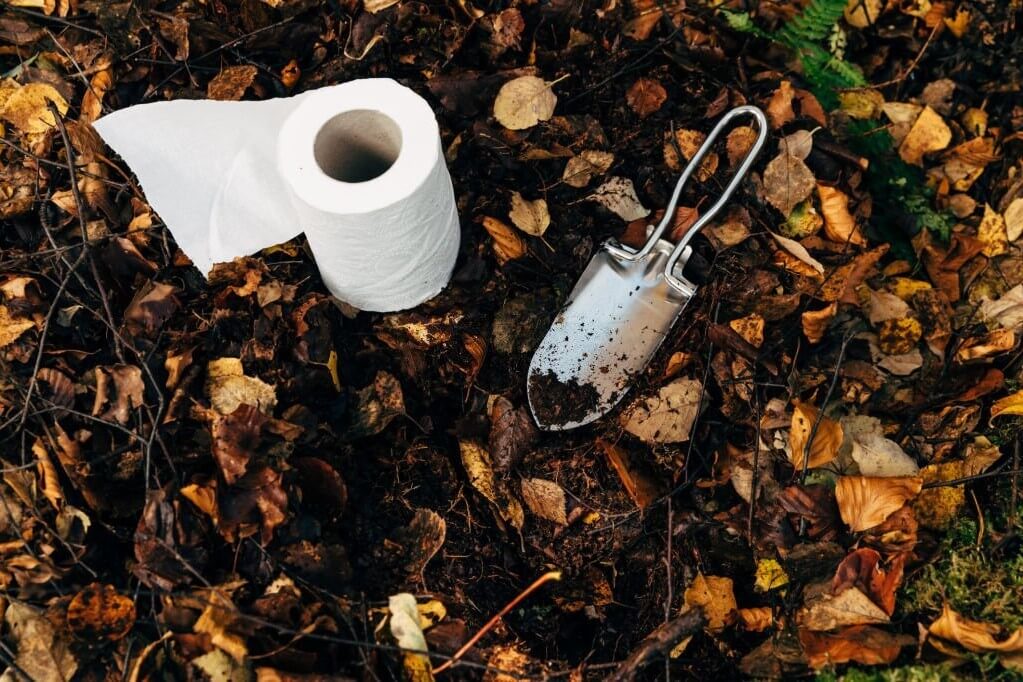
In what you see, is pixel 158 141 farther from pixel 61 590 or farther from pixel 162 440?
pixel 61 590

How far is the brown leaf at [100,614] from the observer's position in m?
1.34

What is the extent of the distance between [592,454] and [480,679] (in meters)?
Answer: 0.49

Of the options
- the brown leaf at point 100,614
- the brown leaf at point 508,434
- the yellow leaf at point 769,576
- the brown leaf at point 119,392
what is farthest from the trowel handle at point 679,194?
the brown leaf at point 100,614

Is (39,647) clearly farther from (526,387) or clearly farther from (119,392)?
(526,387)

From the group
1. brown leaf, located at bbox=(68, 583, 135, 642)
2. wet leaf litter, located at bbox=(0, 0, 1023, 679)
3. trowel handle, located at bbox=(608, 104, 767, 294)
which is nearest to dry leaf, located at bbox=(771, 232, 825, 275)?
wet leaf litter, located at bbox=(0, 0, 1023, 679)

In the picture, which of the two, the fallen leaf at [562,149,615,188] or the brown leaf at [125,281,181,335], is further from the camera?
the fallen leaf at [562,149,615,188]

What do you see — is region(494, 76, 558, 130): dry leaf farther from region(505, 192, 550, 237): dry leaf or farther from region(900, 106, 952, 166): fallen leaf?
region(900, 106, 952, 166): fallen leaf

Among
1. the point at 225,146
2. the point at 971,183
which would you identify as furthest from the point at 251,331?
the point at 971,183

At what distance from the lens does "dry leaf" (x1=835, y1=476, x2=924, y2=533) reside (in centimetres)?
154

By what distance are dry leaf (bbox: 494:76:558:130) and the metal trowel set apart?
323mm

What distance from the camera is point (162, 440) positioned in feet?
4.74

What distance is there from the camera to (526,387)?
1.73m

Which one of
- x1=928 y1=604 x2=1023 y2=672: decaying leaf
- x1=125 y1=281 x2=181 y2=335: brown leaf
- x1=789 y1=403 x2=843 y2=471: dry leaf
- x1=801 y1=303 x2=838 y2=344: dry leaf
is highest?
x1=801 y1=303 x2=838 y2=344: dry leaf

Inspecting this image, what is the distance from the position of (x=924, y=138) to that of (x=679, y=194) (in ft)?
2.36
